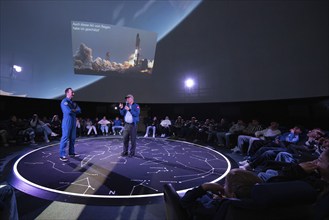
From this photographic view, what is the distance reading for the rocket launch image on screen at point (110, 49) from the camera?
7.43 m

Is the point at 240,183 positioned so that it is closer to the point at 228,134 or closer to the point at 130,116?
the point at 130,116

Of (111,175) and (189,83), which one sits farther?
(189,83)

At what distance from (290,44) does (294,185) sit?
560cm

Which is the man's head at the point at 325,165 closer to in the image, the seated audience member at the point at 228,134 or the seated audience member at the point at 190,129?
the seated audience member at the point at 228,134

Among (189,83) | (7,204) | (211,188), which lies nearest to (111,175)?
→ (7,204)

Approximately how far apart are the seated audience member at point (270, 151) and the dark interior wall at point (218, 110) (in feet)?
3.33

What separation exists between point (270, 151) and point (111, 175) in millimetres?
2627

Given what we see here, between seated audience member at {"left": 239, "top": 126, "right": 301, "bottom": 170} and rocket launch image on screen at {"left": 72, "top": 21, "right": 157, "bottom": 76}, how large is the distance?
6.33 meters

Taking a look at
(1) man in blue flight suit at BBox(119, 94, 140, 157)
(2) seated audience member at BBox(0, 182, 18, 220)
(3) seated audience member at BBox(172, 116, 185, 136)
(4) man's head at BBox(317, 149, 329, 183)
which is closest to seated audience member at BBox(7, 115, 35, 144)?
(1) man in blue flight suit at BBox(119, 94, 140, 157)

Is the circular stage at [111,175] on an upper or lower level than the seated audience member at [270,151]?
lower

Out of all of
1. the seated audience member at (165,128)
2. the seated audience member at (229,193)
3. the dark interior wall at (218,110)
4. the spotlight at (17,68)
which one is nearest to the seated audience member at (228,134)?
the dark interior wall at (218,110)

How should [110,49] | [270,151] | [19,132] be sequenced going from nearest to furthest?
[270,151]
[19,132]
[110,49]

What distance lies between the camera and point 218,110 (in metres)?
7.26
